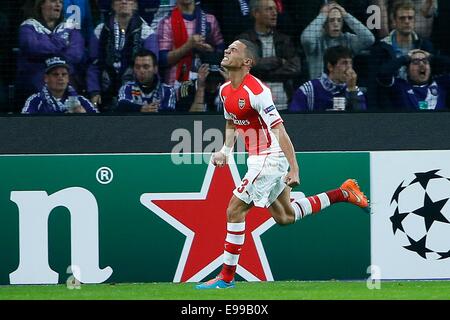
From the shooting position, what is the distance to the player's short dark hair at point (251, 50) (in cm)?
1031

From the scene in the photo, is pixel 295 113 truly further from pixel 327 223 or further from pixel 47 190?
pixel 47 190

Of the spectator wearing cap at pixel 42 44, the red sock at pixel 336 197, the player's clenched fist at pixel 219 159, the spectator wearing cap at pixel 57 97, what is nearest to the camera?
the player's clenched fist at pixel 219 159

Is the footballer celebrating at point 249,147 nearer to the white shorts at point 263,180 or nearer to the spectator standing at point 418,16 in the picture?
the white shorts at point 263,180

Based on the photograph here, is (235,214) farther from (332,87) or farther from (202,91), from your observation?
(332,87)

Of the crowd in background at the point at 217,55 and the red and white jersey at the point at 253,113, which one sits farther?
the crowd in background at the point at 217,55

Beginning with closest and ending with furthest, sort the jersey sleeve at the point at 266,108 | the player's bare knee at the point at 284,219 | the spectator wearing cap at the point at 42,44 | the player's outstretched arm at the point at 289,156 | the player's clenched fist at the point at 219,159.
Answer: the player's outstretched arm at the point at 289,156, the jersey sleeve at the point at 266,108, the player's clenched fist at the point at 219,159, the player's bare knee at the point at 284,219, the spectator wearing cap at the point at 42,44

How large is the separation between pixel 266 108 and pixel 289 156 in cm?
44

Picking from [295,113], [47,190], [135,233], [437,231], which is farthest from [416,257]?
[47,190]

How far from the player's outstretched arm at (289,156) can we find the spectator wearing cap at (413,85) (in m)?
1.81

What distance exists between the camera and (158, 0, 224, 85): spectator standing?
11414 mm

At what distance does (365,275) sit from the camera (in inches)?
445

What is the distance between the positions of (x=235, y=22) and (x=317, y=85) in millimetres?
952

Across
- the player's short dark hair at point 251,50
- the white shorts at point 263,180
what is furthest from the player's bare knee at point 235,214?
the player's short dark hair at point 251,50

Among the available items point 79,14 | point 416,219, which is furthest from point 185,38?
point 416,219
